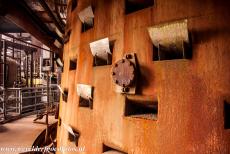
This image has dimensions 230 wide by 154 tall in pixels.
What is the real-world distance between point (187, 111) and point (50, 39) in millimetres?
5513

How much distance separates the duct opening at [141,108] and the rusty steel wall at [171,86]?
43 millimetres

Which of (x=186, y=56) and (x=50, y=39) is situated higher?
(x=50, y=39)

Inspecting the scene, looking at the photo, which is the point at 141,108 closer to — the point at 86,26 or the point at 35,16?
the point at 86,26

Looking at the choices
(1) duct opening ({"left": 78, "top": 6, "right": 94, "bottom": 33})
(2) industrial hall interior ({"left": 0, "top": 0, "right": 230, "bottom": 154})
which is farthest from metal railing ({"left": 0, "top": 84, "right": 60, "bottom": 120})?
(2) industrial hall interior ({"left": 0, "top": 0, "right": 230, "bottom": 154})

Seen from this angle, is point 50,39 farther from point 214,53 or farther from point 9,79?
point 214,53

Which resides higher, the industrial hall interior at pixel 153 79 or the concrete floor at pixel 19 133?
the industrial hall interior at pixel 153 79

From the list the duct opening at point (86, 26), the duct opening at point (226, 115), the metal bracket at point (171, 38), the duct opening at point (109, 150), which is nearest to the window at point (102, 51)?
the duct opening at point (86, 26)

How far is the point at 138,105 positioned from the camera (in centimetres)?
183

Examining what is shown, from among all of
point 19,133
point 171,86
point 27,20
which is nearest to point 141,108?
point 171,86

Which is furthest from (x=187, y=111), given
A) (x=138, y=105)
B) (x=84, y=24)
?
(x=84, y=24)

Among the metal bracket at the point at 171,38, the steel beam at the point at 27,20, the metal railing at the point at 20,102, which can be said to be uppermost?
the steel beam at the point at 27,20

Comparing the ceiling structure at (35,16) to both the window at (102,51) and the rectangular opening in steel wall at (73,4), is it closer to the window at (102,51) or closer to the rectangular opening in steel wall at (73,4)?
the rectangular opening in steel wall at (73,4)

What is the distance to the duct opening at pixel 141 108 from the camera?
1709 mm

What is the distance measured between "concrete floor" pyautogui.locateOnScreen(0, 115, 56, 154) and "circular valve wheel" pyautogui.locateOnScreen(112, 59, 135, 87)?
136 inches
